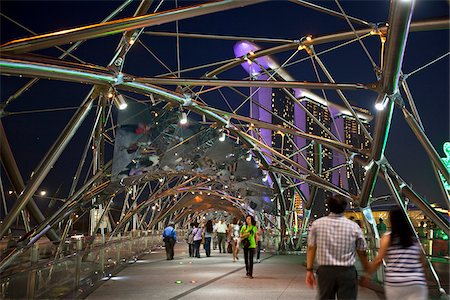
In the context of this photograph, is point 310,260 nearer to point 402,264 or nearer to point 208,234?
point 402,264

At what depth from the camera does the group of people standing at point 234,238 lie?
15.4 meters

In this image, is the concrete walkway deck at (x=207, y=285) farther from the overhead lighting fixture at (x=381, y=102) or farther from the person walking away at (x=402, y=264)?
the person walking away at (x=402, y=264)

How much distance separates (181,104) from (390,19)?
10350mm

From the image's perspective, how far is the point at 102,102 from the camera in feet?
51.0

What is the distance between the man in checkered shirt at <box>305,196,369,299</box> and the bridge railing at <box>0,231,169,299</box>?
480 centimetres

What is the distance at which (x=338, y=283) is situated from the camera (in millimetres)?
6102

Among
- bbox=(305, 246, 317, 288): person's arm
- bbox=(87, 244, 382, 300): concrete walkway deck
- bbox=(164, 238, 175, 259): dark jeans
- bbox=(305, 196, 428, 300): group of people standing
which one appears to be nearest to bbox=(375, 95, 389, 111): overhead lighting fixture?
bbox=(87, 244, 382, 300): concrete walkway deck

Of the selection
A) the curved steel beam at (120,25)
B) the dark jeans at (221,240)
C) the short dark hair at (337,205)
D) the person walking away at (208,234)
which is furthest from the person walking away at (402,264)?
the dark jeans at (221,240)

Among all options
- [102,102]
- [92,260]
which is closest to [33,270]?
[92,260]

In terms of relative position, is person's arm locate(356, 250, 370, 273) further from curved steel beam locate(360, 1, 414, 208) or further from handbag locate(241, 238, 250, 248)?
handbag locate(241, 238, 250, 248)

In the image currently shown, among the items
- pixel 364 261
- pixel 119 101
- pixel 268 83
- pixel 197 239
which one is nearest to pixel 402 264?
pixel 364 261

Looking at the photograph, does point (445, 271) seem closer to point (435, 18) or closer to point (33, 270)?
point (435, 18)

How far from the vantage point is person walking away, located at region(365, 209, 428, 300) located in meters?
5.76

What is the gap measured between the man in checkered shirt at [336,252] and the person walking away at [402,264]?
0.28m
